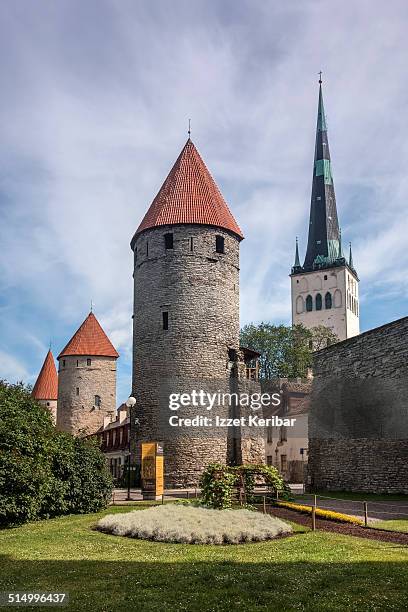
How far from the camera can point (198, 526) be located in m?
12.9

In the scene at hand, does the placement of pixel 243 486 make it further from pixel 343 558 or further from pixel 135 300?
pixel 135 300

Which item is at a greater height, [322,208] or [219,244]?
[322,208]

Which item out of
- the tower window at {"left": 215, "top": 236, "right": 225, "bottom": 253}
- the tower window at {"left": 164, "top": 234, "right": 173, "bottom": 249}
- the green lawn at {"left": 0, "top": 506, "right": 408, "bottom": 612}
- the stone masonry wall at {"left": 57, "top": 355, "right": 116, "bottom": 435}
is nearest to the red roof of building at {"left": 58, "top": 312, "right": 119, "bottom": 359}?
the stone masonry wall at {"left": 57, "top": 355, "right": 116, "bottom": 435}

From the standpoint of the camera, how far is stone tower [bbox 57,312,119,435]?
51344mm

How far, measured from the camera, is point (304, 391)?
1725 inches

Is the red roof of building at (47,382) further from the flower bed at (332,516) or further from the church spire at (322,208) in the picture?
the flower bed at (332,516)

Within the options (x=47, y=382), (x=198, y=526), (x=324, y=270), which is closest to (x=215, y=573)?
(x=198, y=526)

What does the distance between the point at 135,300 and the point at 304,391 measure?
1563cm

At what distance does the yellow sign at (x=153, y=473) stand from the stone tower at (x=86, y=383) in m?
26.9

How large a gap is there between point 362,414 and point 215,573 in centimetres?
1499

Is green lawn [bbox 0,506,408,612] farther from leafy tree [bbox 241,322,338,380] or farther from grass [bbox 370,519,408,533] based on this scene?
leafy tree [bbox 241,322,338,380]

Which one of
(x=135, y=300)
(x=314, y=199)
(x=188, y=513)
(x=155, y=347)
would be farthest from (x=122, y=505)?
(x=314, y=199)

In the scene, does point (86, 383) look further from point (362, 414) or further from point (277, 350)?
point (362, 414)

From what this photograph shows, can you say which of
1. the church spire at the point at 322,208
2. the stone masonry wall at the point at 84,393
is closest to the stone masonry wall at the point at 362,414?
the stone masonry wall at the point at 84,393
